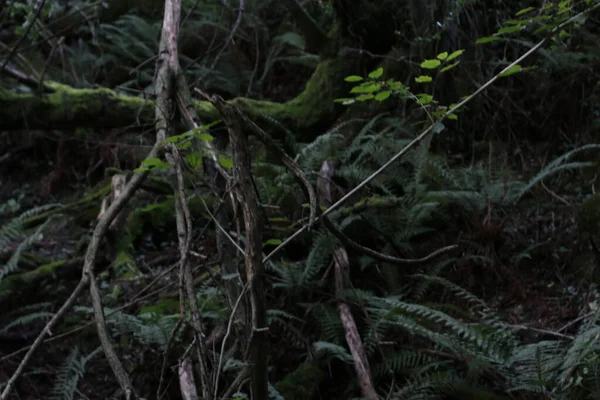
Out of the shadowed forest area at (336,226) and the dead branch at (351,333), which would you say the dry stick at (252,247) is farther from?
the dead branch at (351,333)

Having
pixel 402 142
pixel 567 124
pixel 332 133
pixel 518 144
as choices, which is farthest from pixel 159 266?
pixel 567 124

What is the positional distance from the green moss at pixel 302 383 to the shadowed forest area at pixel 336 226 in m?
0.01

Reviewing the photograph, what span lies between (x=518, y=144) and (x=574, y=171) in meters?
0.72

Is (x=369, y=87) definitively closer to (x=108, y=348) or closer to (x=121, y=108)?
(x=108, y=348)

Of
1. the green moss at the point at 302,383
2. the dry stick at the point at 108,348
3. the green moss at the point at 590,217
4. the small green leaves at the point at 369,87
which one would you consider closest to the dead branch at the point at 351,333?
the green moss at the point at 302,383

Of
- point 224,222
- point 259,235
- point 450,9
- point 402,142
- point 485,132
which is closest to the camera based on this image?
point 259,235

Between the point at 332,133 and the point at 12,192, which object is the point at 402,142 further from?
the point at 12,192

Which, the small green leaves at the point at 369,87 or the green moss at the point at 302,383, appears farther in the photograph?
the green moss at the point at 302,383

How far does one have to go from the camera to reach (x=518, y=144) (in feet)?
19.0

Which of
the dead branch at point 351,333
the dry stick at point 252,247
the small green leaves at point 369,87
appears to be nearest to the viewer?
the dry stick at point 252,247

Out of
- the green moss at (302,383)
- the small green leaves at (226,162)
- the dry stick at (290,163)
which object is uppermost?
the dry stick at (290,163)

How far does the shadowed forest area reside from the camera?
252 cm

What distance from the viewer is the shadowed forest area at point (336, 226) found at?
252cm

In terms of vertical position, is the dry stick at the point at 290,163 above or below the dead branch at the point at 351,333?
above
